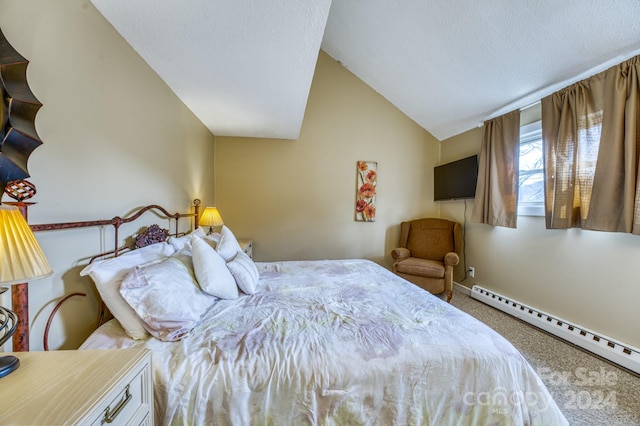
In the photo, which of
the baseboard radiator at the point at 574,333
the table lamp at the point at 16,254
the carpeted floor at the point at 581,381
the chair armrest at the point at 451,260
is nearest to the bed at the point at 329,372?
the table lamp at the point at 16,254

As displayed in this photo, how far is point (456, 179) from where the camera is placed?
341cm

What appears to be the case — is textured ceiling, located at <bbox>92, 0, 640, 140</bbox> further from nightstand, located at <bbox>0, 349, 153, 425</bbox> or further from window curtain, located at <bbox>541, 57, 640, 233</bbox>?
nightstand, located at <bbox>0, 349, 153, 425</bbox>

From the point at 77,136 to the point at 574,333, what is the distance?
380 cm

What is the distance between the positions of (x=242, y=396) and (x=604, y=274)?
9.26 ft

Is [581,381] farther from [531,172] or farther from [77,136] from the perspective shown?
[77,136]

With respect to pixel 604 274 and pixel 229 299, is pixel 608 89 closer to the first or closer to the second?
pixel 604 274

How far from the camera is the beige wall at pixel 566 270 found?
1.82 m

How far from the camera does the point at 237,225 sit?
3.64m

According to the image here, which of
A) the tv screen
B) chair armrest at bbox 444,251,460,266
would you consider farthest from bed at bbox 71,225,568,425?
the tv screen

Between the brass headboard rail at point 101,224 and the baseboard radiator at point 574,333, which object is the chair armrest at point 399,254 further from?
the brass headboard rail at point 101,224

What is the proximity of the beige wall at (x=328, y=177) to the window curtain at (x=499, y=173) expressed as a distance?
968 mm

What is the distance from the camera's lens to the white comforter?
92 cm

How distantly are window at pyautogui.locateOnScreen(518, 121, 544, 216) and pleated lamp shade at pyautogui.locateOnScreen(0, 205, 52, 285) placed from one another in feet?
11.5

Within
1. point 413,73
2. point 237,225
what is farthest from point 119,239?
point 413,73
